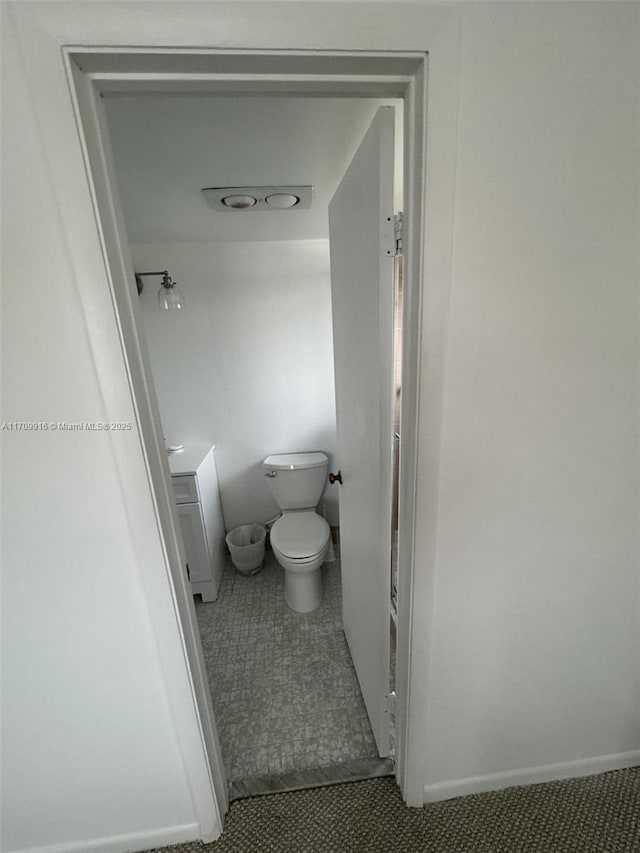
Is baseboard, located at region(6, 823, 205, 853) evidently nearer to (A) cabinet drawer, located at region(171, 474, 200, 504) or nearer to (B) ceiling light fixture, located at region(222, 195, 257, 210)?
(A) cabinet drawer, located at region(171, 474, 200, 504)

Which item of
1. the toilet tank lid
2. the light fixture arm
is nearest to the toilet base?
the toilet tank lid

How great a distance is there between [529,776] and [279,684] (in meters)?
0.96

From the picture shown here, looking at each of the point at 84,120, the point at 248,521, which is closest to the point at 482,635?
the point at 84,120

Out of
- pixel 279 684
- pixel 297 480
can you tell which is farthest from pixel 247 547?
pixel 279 684

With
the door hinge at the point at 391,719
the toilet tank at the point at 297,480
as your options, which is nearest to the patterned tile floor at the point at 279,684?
the door hinge at the point at 391,719

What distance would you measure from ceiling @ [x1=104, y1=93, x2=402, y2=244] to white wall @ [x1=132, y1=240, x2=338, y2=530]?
17.4 inches

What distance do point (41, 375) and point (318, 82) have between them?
784mm

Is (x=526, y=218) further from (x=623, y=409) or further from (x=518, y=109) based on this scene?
(x=623, y=409)

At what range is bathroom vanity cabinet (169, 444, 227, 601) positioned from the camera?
174 cm

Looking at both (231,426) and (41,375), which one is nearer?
(41,375)

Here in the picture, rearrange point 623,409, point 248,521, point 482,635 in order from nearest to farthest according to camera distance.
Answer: point 623,409 → point 482,635 → point 248,521

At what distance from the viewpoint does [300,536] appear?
177 centimetres

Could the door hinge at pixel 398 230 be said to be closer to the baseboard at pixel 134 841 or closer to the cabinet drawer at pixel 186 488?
the cabinet drawer at pixel 186 488

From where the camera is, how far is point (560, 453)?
2.52 ft
